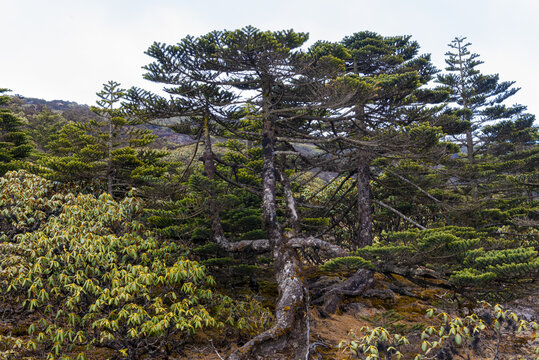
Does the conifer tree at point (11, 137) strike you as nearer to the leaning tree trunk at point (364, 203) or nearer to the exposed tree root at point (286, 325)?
the exposed tree root at point (286, 325)

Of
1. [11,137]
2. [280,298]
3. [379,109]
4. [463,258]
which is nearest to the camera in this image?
[463,258]

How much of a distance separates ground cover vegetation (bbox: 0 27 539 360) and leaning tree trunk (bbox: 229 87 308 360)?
0.03 metres

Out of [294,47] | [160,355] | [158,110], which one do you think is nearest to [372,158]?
[294,47]

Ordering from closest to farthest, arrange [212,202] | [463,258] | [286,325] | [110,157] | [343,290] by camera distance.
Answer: [463,258], [286,325], [212,202], [343,290], [110,157]

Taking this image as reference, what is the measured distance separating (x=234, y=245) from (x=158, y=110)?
3.71 metres

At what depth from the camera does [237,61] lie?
6598 mm

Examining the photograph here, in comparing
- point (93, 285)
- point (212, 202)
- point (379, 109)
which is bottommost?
point (93, 285)

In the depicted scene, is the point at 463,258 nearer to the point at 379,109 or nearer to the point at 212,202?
the point at 212,202

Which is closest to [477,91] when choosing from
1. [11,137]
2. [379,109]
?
[379,109]

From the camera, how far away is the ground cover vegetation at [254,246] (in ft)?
16.1

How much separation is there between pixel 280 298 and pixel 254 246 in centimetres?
144

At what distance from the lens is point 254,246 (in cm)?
716

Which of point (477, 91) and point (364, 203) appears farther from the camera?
point (477, 91)

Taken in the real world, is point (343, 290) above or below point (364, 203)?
below
